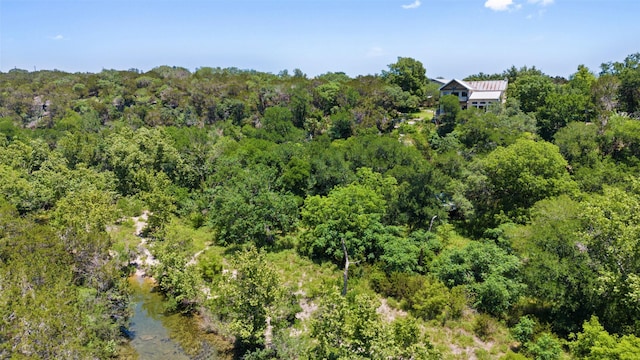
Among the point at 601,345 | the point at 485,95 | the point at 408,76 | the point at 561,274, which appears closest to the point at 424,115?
the point at 408,76

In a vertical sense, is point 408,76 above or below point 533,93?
above

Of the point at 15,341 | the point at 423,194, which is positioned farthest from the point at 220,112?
the point at 15,341

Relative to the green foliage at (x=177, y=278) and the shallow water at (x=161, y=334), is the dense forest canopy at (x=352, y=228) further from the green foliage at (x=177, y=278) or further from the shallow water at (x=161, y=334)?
the shallow water at (x=161, y=334)

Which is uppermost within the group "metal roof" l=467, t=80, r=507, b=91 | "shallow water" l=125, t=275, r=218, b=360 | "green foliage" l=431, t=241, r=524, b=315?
"metal roof" l=467, t=80, r=507, b=91

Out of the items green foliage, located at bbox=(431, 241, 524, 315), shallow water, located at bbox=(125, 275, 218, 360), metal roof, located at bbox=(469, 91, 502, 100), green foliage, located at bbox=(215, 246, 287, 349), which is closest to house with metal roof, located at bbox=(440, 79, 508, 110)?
metal roof, located at bbox=(469, 91, 502, 100)

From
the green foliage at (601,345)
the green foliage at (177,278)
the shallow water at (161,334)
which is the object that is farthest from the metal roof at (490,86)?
the shallow water at (161,334)

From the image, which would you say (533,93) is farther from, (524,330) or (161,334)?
(161,334)

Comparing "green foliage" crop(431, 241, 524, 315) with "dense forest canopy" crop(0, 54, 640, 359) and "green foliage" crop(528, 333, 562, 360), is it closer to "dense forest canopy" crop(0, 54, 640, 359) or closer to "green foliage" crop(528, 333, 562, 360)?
"dense forest canopy" crop(0, 54, 640, 359)
